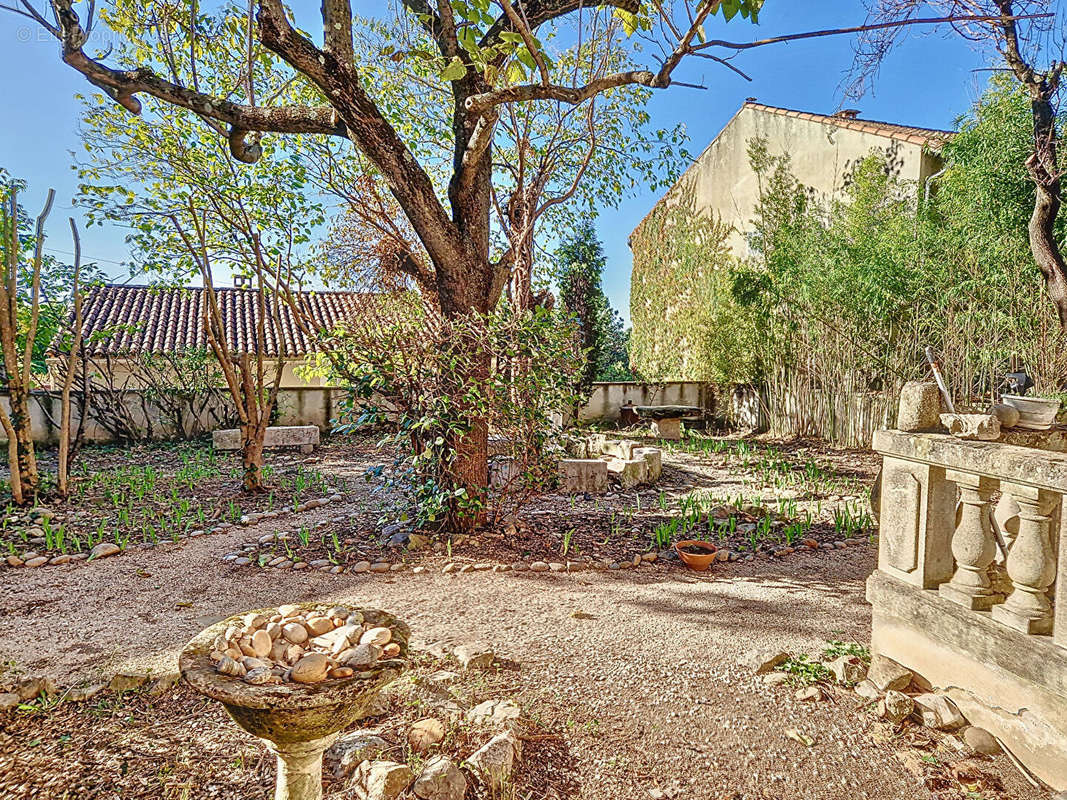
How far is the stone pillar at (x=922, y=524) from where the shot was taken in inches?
83.9

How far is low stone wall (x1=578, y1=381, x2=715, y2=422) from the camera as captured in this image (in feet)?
38.5

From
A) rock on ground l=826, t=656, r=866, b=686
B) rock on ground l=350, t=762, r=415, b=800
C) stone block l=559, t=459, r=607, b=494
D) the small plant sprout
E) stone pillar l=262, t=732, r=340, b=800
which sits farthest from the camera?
stone block l=559, t=459, r=607, b=494

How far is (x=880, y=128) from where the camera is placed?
9.62 metres

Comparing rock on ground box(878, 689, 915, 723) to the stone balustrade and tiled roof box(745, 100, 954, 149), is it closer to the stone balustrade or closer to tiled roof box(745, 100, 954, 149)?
the stone balustrade

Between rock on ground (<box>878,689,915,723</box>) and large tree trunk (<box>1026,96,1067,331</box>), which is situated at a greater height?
large tree trunk (<box>1026,96,1067,331</box>)

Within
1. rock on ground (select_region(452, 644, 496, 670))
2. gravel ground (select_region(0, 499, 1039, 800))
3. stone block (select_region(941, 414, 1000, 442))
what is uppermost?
stone block (select_region(941, 414, 1000, 442))

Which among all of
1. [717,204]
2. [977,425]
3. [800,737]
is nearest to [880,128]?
[717,204]

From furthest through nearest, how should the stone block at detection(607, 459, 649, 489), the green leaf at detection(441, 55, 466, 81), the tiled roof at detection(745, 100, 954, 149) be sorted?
the tiled roof at detection(745, 100, 954, 149) < the stone block at detection(607, 459, 649, 489) < the green leaf at detection(441, 55, 466, 81)

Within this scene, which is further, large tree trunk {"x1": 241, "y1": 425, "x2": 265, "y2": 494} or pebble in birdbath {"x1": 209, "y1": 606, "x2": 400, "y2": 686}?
large tree trunk {"x1": 241, "y1": 425, "x2": 265, "y2": 494}

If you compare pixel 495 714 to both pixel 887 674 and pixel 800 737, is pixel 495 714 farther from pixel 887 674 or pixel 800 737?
pixel 887 674

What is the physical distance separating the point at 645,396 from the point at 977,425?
9.49 meters

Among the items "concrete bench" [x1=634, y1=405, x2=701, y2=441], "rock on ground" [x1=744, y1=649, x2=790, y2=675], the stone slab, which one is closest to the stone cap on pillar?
the stone slab

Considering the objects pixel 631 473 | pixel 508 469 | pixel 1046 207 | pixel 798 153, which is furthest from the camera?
pixel 798 153

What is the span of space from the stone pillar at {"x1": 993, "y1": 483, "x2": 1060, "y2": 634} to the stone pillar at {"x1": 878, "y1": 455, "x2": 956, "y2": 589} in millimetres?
308
